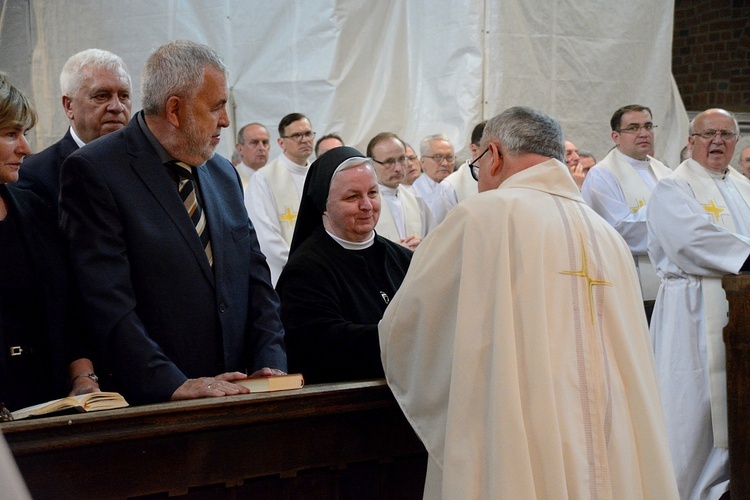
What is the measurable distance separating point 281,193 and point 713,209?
11.1 feet

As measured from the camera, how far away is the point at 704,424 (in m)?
5.93

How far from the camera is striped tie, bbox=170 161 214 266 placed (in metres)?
3.29

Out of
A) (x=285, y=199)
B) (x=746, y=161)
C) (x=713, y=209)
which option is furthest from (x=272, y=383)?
(x=746, y=161)

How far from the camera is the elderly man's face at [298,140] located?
26.3ft

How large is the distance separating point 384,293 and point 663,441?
52.5 inches

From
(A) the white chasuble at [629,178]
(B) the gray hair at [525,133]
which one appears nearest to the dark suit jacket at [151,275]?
(B) the gray hair at [525,133]

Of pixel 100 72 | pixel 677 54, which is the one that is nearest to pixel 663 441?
pixel 100 72

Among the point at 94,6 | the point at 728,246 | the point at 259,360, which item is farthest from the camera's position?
the point at 94,6

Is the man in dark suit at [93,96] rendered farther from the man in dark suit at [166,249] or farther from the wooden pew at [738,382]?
the wooden pew at [738,382]

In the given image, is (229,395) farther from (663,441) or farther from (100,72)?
(100,72)

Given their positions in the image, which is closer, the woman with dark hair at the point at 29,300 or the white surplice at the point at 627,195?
the woman with dark hair at the point at 29,300

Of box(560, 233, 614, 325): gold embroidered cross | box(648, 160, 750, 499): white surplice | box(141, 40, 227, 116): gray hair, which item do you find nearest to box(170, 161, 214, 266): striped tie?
box(141, 40, 227, 116): gray hair

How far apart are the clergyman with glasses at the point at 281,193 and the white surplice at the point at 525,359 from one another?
175 inches

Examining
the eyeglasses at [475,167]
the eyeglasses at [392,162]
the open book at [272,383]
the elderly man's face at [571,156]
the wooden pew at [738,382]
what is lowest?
the wooden pew at [738,382]
